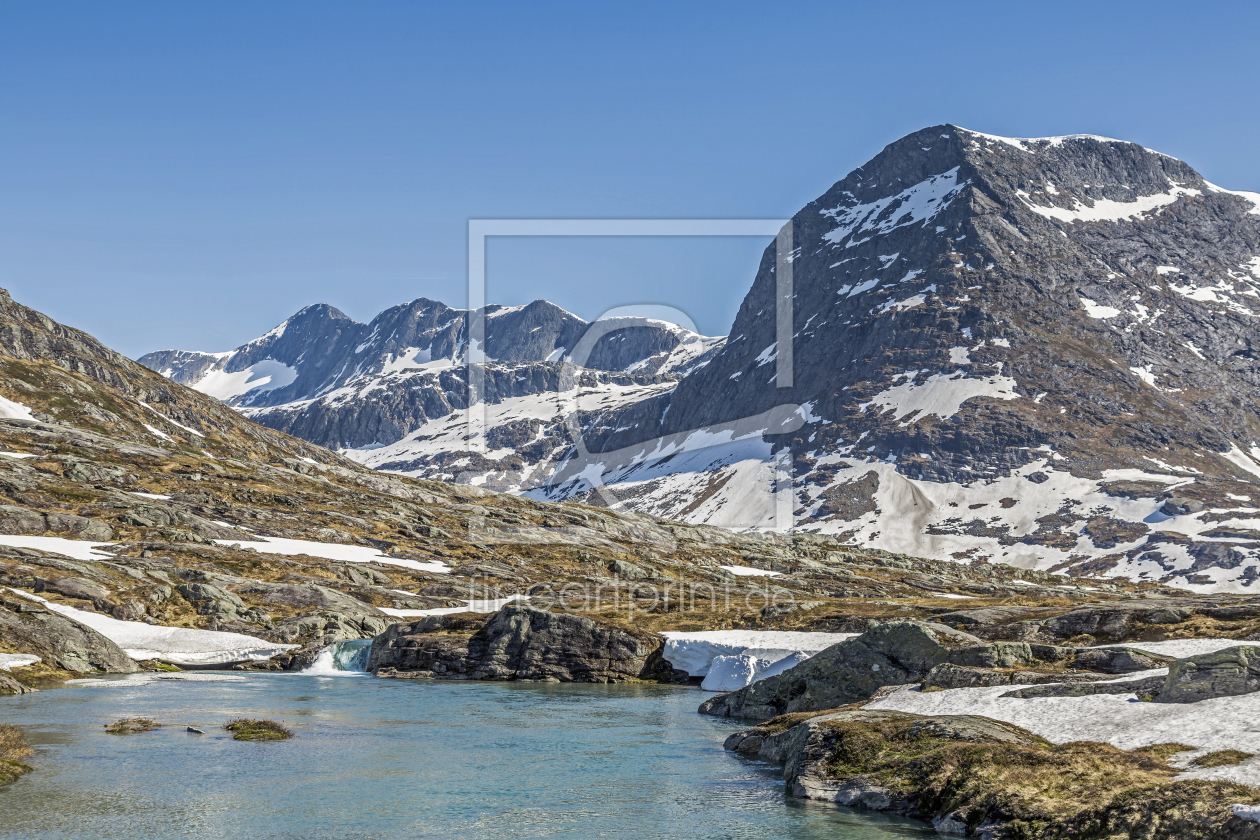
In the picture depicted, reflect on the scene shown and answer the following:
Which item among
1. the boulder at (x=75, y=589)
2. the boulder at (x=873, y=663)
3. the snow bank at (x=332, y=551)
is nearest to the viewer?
the boulder at (x=873, y=663)

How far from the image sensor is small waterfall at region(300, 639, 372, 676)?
72481 mm

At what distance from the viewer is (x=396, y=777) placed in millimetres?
32500

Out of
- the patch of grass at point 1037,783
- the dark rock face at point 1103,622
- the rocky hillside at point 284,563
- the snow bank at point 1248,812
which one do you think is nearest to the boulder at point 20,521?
the rocky hillside at point 284,563

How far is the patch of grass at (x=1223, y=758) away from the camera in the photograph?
22.8 m

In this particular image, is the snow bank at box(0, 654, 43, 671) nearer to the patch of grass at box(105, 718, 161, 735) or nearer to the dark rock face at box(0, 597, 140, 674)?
the dark rock face at box(0, 597, 140, 674)

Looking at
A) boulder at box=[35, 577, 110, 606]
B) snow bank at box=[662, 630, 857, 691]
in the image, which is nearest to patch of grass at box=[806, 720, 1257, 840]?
snow bank at box=[662, 630, 857, 691]

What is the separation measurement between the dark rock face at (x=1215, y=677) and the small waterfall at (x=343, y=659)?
192 ft

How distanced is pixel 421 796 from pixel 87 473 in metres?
132

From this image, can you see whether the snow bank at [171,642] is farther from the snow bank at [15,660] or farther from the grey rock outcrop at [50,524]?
the grey rock outcrop at [50,524]

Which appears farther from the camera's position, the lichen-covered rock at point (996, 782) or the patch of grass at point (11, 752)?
the patch of grass at point (11, 752)

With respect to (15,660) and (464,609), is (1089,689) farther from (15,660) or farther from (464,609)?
(464,609)

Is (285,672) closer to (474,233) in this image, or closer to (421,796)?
(474,233)

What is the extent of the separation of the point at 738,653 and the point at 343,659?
106 ft

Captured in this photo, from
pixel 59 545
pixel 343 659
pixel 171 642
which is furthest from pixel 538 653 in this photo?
pixel 59 545
